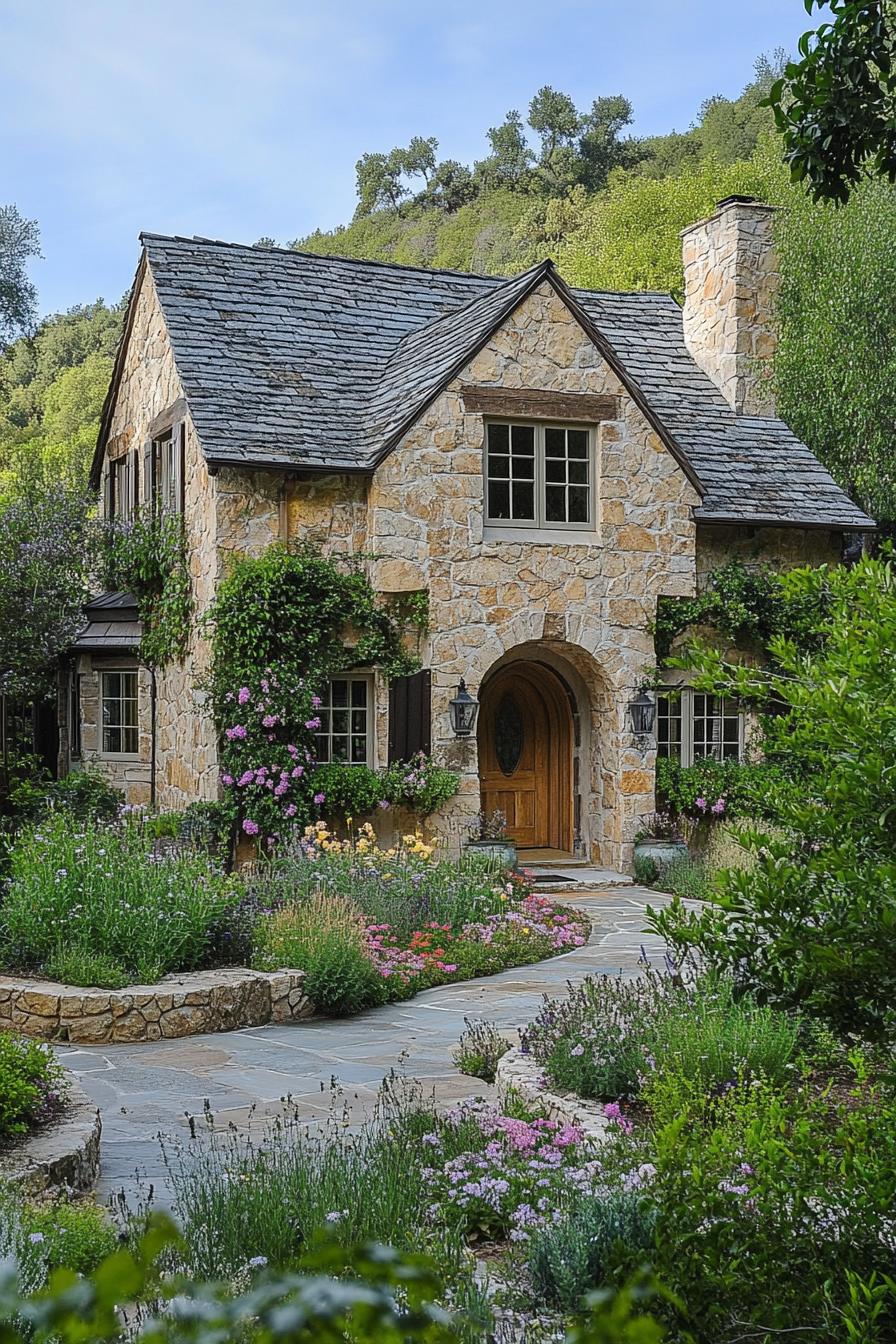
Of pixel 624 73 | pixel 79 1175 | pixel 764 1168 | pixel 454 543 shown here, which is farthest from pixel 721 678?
pixel 624 73

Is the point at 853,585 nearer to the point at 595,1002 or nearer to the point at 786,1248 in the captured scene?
the point at 786,1248

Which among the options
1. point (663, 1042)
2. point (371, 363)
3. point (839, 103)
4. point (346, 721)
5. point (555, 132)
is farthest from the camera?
point (555, 132)

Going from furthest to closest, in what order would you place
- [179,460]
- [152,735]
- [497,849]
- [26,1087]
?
[152,735]
[179,460]
[497,849]
[26,1087]

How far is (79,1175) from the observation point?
5.36 meters

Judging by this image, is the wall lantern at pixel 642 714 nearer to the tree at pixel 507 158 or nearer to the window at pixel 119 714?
the window at pixel 119 714

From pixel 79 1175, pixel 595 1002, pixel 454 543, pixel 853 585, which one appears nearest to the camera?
pixel 853 585

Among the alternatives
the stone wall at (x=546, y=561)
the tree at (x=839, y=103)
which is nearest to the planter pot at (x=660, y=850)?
the stone wall at (x=546, y=561)

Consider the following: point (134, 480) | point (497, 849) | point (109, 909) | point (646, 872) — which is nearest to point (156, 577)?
point (134, 480)

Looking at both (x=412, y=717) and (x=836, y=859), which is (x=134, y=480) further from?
(x=836, y=859)

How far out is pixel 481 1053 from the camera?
752 centimetres

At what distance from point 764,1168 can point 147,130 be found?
2245 inches

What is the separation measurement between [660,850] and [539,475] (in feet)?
15.0

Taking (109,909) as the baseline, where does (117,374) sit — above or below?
above

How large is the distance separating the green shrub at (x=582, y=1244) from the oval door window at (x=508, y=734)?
1307cm
